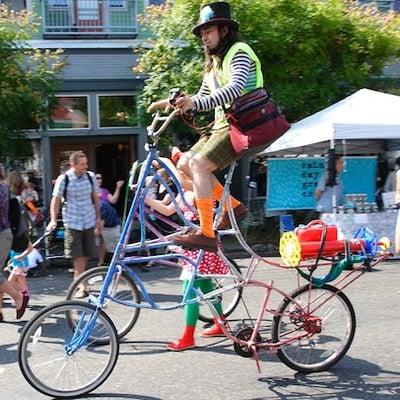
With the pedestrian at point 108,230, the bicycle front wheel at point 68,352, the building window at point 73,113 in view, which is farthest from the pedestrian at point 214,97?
the building window at point 73,113

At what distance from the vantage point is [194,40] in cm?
1162

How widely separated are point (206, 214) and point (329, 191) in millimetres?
6350

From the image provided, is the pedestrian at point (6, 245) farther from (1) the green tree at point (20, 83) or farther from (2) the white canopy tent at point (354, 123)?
(1) the green tree at point (20, 83)

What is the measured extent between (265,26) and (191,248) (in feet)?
25.1

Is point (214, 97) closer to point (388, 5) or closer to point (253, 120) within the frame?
point (253, 120)

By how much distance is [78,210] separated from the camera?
7.62 metres

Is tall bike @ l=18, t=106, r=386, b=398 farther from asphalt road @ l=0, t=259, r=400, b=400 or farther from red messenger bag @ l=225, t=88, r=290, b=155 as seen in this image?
red messenger bag @ l=225, t=88, r=290, b=155

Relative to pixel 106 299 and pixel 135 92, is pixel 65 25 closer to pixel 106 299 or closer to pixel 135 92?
pixel 135 92

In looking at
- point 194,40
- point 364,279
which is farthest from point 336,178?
point 194,40

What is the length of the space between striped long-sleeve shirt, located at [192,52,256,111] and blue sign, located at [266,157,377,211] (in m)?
7.58

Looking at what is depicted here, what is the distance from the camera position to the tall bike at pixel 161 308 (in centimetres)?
429

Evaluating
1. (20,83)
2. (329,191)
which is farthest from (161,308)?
(20,83)

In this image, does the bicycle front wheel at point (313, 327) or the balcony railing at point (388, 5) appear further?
the balcony railing at point (388, 5)

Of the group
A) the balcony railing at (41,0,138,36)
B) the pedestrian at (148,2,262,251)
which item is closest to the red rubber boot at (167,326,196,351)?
the pedestrian at (148,2,262,251)
